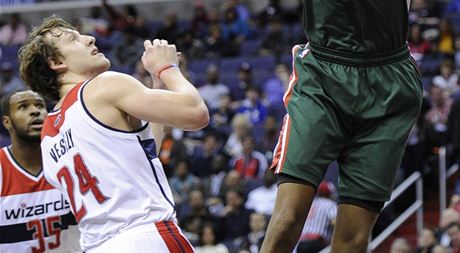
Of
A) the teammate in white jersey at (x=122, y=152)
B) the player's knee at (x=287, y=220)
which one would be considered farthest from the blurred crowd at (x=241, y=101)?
the teammate in white jersey at (x=122, y=152)

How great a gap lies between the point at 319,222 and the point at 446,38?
16.6ft

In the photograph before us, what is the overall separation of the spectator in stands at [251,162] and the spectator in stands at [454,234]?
3257mm

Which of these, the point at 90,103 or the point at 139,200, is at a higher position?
the point at 90,103

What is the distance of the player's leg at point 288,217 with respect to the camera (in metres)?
4.39

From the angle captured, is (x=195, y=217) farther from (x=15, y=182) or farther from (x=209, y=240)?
(x=15, y=182)

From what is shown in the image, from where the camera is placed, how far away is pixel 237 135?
42.0 feet

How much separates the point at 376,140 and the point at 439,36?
33.6 feet

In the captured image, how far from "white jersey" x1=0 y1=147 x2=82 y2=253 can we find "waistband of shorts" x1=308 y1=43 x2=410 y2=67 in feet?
6.43

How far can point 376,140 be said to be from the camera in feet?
14.9

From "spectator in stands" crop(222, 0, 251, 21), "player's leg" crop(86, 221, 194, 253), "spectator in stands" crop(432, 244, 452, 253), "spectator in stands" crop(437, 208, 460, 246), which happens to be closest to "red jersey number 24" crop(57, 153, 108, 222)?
"player's leg" crop(86, 221, 194, 253)

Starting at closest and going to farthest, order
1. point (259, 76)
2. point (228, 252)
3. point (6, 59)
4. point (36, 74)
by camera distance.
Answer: point (36, 74) < point (228, 252) < point (259, 76) < point (6, 59)

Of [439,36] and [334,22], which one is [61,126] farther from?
[439,36]

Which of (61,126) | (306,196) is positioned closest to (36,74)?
(61,126)

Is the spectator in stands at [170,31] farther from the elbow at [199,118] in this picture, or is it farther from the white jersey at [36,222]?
the elbow at [199,118]
